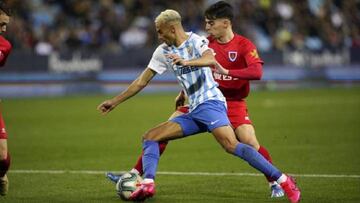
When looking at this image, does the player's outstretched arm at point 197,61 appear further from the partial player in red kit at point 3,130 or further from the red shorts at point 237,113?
the partial player in red kit at point 3,130

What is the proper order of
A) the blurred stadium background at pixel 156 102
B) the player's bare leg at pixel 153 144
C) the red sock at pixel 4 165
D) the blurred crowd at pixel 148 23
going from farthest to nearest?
the blurred crowd at pixel 148 23
the blurred stadium background at pixel 156 102
the red sock at pixel 4 165
the player's bare leg at pixel 153 144

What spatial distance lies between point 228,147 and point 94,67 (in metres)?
19.6

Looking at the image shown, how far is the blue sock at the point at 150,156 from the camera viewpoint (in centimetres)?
877

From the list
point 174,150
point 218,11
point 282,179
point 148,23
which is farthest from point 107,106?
point 148,23

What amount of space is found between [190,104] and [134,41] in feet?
67.5

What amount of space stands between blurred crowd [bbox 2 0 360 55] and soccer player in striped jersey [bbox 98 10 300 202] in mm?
18445

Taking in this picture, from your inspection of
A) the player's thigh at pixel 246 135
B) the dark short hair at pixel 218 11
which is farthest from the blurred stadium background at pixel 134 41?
the dark short hair at pixel 218 11

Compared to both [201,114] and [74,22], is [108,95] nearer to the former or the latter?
[74,22]

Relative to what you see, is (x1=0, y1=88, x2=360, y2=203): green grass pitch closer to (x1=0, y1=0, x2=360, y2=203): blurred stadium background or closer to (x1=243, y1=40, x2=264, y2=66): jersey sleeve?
(x1=0, y1=0, x2=360, y2=203): blurred stadium background

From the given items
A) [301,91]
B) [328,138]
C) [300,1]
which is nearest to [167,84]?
[301,91]

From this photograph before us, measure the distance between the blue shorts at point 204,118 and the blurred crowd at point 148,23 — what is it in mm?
18515

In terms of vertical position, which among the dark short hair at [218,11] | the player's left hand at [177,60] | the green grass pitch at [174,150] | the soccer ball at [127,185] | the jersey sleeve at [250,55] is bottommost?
the green grass pitch at [174,150]

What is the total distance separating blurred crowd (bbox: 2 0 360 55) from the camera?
27969 millimetres

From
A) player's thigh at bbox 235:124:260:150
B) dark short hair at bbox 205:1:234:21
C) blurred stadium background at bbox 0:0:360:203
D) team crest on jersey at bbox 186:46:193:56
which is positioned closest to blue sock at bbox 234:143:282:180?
blurred stadium background at bbox 0:0:360:203
